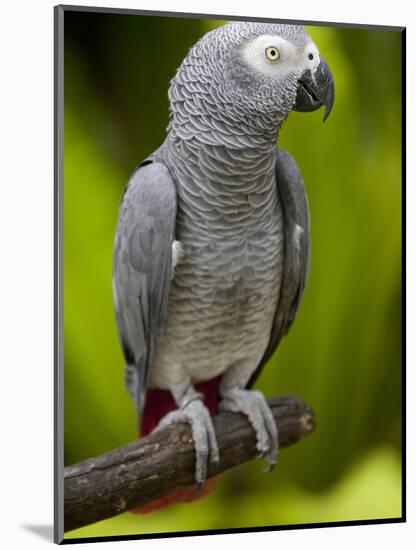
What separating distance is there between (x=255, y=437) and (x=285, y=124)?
80 cm

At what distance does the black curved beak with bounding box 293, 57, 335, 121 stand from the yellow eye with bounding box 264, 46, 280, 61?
73 mm

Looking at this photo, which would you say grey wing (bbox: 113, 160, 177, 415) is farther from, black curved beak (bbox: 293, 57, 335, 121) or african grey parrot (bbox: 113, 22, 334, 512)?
black curved beak (bbox: 293, 57, 335, 121)

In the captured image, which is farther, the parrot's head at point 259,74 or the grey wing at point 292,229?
the grey wing at point 292,229

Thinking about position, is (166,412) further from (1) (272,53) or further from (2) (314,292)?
(1) (272,53)

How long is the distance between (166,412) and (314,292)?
1.62 ft

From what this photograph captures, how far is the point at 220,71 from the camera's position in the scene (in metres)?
1.94

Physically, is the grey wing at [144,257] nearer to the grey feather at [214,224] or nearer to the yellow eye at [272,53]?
the grey feather at [214,224]

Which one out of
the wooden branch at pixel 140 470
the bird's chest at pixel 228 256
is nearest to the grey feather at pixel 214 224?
the bird's chest at pixel 228 256

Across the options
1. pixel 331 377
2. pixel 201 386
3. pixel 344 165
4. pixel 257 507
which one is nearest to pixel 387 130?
pixel 344 165

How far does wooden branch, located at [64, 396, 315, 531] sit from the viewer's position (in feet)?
6.65

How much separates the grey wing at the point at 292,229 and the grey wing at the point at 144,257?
1.01 ft

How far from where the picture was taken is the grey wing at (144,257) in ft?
6.53

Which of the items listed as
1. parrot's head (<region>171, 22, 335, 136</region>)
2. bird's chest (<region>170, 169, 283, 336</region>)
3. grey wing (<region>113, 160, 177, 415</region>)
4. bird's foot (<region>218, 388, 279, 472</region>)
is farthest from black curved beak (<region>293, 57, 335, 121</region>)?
bird's foot (<region>218, 388, 279, 472</region>)

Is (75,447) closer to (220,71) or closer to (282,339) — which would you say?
(282,339)
